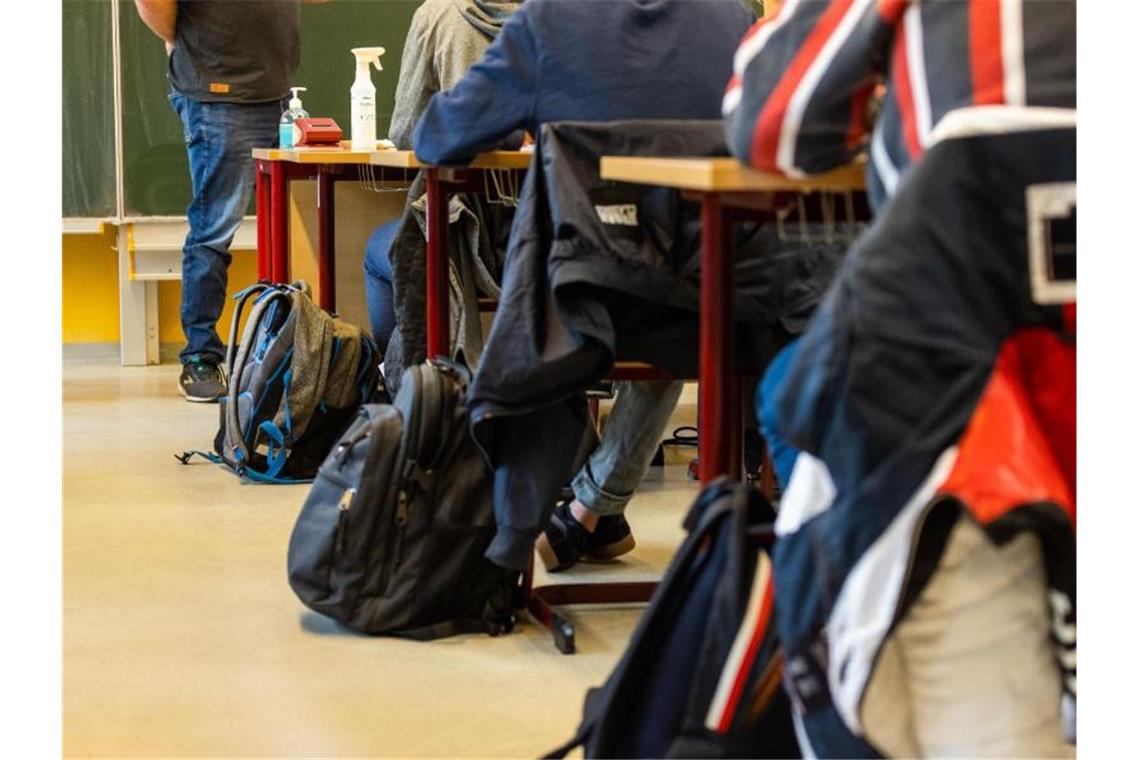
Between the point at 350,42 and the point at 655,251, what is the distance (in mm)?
3903

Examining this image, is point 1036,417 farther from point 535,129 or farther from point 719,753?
point 535,129

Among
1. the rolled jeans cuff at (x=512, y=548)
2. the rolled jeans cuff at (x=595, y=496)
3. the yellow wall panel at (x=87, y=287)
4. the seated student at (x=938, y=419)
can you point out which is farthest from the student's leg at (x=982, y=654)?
the yellow wall panel at (x=87, y=287)

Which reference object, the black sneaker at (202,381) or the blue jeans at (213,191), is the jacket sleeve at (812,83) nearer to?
the blue jeans at (213,191)

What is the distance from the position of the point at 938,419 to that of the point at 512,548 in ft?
3.82

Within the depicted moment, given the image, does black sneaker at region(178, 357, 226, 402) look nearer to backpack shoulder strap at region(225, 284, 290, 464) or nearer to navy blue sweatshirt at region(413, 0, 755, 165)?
backpack shoulder strap at region(225, 284, 290, 464)

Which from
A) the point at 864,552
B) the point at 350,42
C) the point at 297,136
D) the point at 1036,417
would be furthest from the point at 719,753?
the point at 350,42

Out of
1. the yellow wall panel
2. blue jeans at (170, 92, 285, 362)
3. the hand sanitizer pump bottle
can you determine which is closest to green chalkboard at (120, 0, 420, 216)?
the yellow wall panel

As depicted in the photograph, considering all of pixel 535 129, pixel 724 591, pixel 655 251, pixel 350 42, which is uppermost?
pixel 350 42

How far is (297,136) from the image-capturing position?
4.34 meters

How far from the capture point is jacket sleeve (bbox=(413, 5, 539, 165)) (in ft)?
8.29

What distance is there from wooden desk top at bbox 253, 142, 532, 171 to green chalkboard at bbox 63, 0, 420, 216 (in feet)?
4.66

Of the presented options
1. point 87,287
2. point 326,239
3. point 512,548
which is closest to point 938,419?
point 512,548

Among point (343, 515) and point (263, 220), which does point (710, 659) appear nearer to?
point (343, 515)
